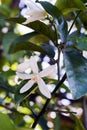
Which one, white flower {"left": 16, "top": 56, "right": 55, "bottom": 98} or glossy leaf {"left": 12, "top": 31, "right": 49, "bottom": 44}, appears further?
glossy leaf {"left": 12, "top": 31, "right": 49, "bottom": 44}

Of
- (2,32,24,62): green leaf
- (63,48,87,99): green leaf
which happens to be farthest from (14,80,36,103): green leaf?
(2,32,24,62): green leaf

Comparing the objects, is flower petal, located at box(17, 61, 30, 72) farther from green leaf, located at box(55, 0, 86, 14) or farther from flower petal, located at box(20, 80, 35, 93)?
green leaf, located at box(55, 0, 86, 14)

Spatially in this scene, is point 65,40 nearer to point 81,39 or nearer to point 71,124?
point 81,39

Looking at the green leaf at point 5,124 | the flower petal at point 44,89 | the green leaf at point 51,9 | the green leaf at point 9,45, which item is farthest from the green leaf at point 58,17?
the green leaf at point 9,45

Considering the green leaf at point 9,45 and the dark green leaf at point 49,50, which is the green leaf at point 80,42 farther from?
the green leaf at point 9,45

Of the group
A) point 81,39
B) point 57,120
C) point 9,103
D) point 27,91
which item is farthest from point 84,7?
point 57,120

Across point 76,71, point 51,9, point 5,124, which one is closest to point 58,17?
point 51,9
